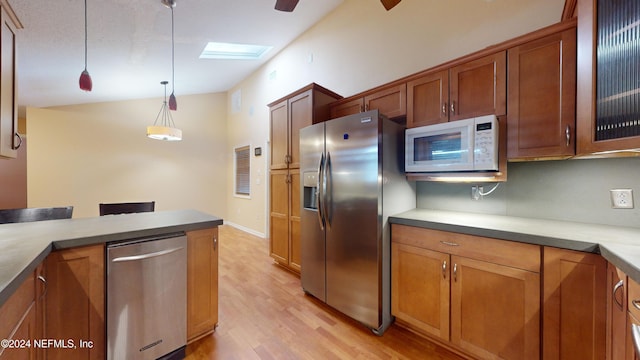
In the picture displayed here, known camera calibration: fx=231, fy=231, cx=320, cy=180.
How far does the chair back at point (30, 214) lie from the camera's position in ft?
6.47

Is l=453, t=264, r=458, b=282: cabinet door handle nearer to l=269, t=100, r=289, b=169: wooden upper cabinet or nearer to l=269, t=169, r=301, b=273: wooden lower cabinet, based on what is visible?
l=269, t=169, r=301, b=273: wooden lower cabinet

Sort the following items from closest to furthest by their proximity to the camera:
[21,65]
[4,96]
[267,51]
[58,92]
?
[4,96]
[21,65]
[58,92]
[267,51]

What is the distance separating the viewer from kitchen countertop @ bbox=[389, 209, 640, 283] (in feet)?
3.24

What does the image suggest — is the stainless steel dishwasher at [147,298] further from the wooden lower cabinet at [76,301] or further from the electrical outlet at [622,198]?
the electrical outlet at [622,198]

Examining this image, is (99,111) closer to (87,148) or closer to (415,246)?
(87,148)

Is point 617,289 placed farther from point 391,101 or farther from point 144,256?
point 144,256

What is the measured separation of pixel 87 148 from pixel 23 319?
5508 mm

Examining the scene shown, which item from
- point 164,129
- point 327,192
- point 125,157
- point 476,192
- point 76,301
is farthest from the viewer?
point 125,157

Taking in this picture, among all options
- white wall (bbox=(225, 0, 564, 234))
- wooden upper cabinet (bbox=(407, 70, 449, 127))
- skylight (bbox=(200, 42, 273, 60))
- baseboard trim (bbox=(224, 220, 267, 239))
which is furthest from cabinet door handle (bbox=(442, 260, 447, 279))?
skylight (bbox=(200, 42, 273, 60))

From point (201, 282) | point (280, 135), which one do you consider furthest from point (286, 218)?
point (201, 282)

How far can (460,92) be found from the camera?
1.80 m

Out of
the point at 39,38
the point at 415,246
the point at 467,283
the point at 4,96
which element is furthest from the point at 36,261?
the point at 39,38

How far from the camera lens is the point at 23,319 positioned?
3.09 ft

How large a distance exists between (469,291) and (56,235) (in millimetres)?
2541
